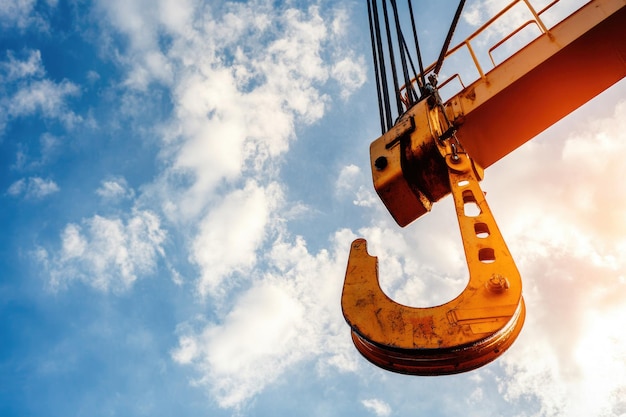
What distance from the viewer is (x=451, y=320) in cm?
193

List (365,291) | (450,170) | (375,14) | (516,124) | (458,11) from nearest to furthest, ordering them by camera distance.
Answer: (365,291) → (450,170) → (458,11) → (516,124) → (375,14)

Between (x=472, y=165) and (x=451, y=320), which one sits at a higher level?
(x=472, y=165)

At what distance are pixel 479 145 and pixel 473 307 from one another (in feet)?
6.68

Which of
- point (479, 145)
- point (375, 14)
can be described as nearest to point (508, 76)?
point (479, 145)

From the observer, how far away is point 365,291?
7.21 ft

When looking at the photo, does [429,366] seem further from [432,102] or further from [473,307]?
[432,102]

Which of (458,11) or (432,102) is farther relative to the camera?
(458,11)

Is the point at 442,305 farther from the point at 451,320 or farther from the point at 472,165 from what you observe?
the point at 472,165

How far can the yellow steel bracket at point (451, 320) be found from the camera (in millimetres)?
1880

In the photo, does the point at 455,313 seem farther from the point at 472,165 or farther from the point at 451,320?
the point at 472,165

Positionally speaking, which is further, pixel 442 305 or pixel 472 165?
pixel 472 165

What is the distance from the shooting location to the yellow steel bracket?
6.17 ft

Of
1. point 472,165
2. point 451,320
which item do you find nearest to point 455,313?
point 451,320

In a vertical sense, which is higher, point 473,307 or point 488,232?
point 488,232
